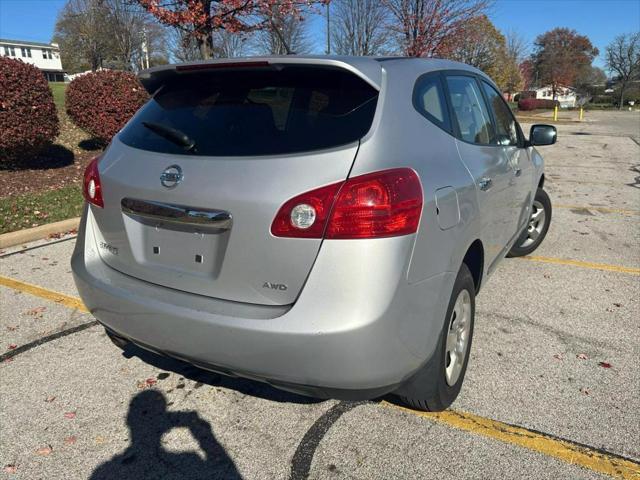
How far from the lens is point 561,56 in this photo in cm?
7756

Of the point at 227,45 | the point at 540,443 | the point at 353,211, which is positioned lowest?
the point at 540,443

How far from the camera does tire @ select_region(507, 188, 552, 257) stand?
5141 millimetres

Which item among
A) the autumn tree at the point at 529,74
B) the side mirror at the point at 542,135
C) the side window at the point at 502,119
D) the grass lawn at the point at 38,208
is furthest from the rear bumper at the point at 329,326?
the autumn tree at the point at 529,74

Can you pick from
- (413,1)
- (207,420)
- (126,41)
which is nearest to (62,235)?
(207,420)

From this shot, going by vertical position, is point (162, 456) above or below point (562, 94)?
below

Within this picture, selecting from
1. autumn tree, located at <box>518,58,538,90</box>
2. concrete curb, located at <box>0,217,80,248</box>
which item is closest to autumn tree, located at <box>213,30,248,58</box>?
concrete curb, located at <box>0,217,80,248</box>

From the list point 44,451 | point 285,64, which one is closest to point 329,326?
point 285,64

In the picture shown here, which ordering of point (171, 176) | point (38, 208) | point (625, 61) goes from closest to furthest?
point (171, 176), point (38, 208), point (625, 61)

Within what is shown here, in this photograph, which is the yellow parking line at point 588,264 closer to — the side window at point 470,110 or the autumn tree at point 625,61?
the side window at point 470,110

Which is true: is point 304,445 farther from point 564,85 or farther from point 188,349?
point 564,85

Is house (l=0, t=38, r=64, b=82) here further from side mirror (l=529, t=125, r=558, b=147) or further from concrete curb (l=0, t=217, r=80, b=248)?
side mirror (l=529, t=125, r=558, b=147)

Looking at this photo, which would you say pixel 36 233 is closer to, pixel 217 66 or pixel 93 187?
pixel 93 187

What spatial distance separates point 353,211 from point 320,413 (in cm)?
126

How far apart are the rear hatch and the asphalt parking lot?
2.66 ft
